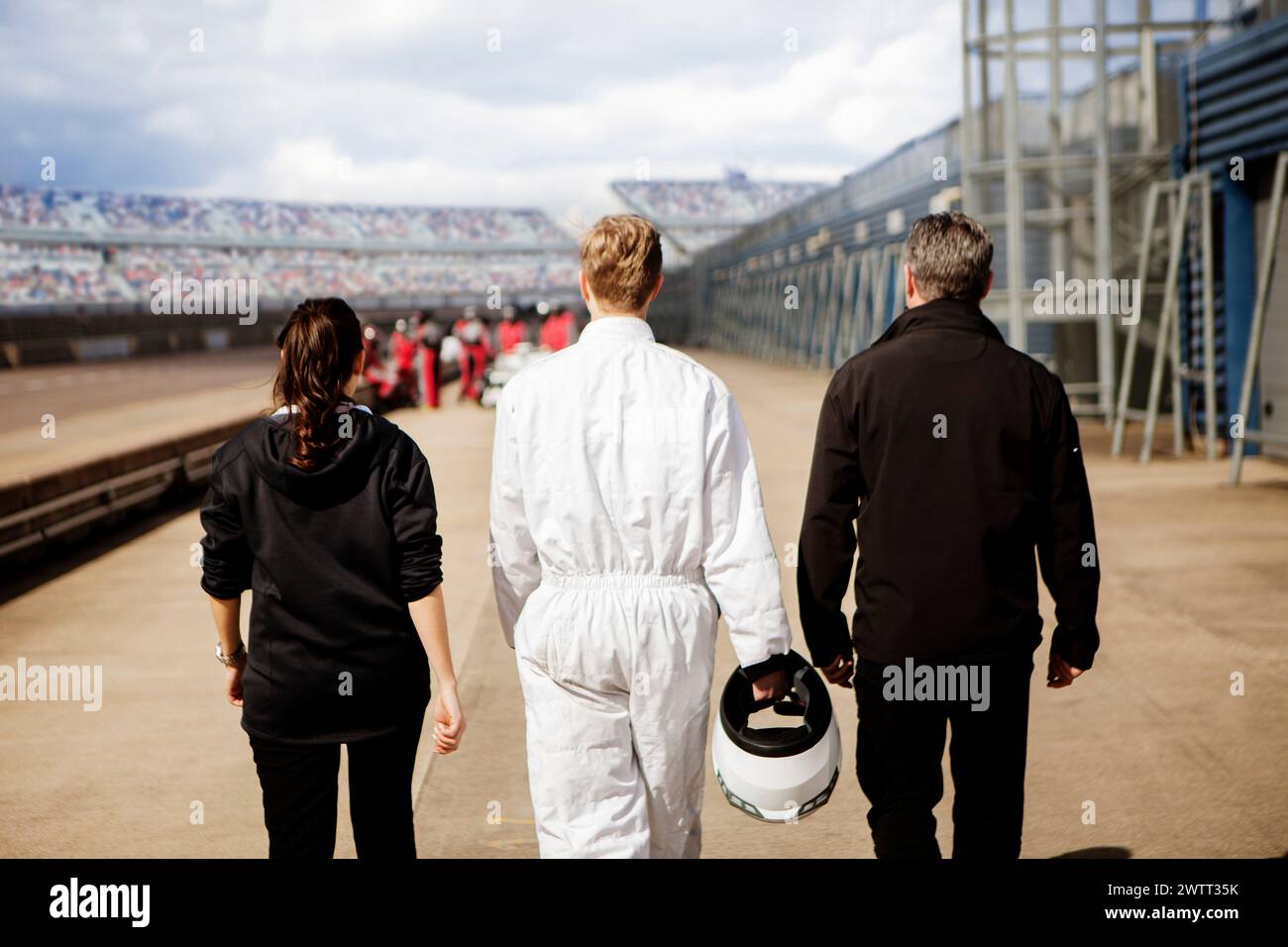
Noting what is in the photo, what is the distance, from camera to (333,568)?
2.97m

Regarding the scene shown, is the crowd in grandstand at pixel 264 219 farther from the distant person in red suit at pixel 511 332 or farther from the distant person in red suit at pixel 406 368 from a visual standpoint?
the distant person in red suit at pixel 406 368

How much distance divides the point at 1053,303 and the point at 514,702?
12.4 meters

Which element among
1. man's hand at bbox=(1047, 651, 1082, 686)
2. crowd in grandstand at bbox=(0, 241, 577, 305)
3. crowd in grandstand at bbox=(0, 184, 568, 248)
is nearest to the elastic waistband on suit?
man's hand at bbox=(1047, 651, 1082, 686)

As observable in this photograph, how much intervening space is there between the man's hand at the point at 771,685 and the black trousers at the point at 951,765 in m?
0.24

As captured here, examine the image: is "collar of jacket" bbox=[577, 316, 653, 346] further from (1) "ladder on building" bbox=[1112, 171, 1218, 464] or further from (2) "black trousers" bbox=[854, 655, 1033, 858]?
(1) "ladder on building" bbox=[1112, 171, 1218, 464]

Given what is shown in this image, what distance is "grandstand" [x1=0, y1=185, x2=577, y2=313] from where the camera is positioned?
335 ft

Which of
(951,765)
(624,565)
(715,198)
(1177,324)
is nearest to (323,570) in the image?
(624,565)

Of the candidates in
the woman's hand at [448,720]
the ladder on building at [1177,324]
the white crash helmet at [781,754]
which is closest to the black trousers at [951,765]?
the white crash helmet at [781,754]

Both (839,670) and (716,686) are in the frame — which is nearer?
(839,670)

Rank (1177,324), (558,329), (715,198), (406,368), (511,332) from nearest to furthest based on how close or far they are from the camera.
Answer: (1177,324) < (558,329) < (406,368) < (511,332) < (715,198)

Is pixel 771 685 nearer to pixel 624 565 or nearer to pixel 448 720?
pixel 624 565

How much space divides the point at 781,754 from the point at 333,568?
104cm
